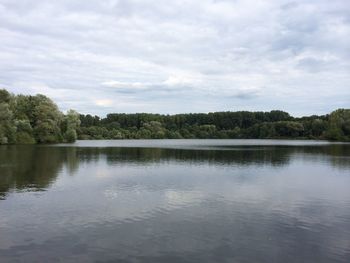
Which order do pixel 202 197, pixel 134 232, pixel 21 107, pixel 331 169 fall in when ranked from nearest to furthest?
pixel 134 232, pixel 202 197, pixel 331 169, pixel 21 107

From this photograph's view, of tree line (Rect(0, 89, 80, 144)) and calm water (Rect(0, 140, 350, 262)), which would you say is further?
tree line (Rect(0, 89, 80, 144))

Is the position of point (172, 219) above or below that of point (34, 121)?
below

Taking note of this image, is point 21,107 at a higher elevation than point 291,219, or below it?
higher

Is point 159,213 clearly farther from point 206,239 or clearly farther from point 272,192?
point 272,192

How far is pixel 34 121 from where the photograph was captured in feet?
391

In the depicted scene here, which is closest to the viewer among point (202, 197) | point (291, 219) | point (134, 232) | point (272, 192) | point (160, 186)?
point (134, 232)

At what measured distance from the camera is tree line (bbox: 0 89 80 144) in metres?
106

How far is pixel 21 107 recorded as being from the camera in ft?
388

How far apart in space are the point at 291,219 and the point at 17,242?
14.6 meters

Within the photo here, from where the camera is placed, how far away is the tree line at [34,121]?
347 ft

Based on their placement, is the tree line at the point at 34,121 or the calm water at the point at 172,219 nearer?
the calm water at the point at 172,219

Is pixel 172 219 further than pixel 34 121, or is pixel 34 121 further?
pixel 34 121

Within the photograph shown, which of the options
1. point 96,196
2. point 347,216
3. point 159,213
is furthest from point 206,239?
point 96,196

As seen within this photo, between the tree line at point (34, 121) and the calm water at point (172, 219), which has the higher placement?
the tree line at point (34, 121)
